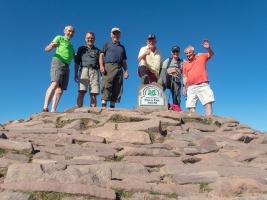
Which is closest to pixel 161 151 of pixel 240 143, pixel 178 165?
pixel 178 165

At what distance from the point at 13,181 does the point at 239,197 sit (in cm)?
331

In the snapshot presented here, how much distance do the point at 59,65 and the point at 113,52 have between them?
68.0 inches

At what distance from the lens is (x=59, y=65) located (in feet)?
38.7

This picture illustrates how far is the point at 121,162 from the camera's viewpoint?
736 centimetres

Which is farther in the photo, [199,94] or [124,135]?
[199,94]

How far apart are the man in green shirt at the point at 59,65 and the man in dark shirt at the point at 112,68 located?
1.06 m

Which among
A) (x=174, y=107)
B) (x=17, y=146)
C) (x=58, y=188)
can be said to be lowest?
(x=58, y=188)

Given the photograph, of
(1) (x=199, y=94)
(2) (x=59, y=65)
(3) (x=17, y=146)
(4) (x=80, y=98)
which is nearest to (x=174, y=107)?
(1) (x=199, y=94)

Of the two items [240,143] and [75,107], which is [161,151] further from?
[75,107]

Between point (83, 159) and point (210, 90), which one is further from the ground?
point (210, 90)

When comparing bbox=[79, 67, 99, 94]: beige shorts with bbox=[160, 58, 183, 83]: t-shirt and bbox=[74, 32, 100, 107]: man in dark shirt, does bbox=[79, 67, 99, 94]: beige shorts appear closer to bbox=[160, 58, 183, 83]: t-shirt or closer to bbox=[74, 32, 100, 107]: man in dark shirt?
bbox=[74, 32, 100, 107]: man in dark shirt

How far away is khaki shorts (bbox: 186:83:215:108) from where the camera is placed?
12.1 metres

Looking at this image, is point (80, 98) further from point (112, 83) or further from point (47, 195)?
point (47, 195)

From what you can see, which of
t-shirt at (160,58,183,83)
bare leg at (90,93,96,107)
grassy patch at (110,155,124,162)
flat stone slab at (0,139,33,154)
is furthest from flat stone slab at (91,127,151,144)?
t-shirt at (160,58,183,83)
